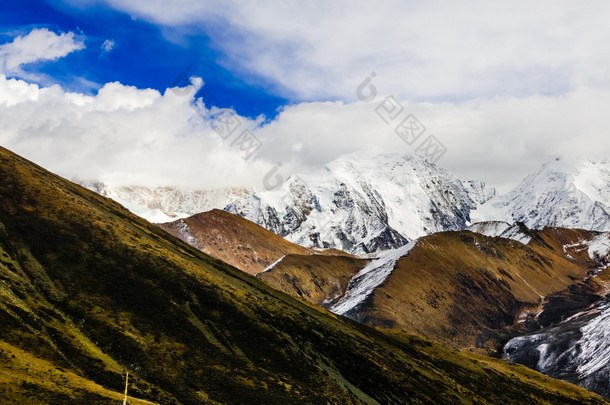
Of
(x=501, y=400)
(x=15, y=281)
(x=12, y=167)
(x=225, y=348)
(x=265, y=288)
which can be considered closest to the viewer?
(x=15, y=281)

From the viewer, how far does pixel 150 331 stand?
108 meters

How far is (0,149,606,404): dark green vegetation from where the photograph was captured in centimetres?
8944

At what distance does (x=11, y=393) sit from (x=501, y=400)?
134457mm

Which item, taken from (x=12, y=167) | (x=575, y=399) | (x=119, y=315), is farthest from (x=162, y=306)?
(x=575, y=399)

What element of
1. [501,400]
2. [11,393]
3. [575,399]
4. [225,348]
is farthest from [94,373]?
[575,399]

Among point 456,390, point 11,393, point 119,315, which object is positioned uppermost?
point 456,390

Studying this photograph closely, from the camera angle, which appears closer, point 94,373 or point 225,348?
point 94,373

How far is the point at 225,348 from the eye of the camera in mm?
115375

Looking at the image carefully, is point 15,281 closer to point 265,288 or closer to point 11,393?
point 11,393

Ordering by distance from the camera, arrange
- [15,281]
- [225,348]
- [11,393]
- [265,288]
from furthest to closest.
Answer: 1. [265,288]
2. [225,348]
3. [15,281]
4. [11,393]

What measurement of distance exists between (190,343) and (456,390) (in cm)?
8027

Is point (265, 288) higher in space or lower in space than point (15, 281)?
higher

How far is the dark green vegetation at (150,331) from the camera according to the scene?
8944cm

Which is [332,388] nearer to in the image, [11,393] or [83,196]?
[11,393]
